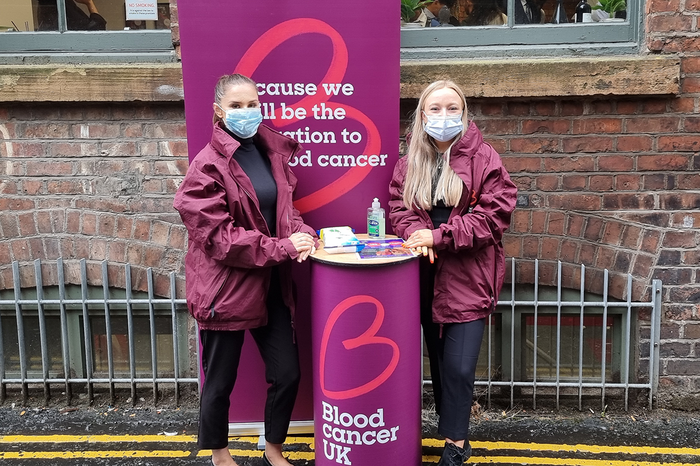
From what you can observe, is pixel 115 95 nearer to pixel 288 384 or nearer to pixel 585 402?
pixel 288 384

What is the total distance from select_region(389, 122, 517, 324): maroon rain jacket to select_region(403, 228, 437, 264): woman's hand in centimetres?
3

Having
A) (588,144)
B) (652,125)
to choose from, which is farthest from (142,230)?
(652,125)

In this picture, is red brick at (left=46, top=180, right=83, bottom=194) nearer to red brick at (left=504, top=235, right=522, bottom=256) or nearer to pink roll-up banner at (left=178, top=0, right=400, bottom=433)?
pink roll-up banner at (left=178, top=0, right=400, bottom=433)

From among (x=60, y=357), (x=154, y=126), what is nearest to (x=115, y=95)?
(x=154, y=126)

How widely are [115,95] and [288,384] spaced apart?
216cm

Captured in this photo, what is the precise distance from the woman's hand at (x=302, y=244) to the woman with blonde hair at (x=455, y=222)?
492 millimetres

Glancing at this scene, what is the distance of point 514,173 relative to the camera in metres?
4.27

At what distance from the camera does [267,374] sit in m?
3.55

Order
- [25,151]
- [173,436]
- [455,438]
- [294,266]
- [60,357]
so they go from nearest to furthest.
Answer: [455,438] < [294,266] < [173,436] < [25,151] < [60,357]

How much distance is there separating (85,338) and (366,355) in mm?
2243

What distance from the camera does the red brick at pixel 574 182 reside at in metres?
4.23

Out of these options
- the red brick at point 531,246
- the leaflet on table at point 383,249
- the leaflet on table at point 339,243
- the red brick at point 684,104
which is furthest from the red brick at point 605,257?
the leaflet on table at point 339,243

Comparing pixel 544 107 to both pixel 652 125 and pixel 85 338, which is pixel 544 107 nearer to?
pixel 652 125

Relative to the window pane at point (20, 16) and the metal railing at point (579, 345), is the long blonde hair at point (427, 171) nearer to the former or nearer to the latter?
the metal railing at point (579, 345)
